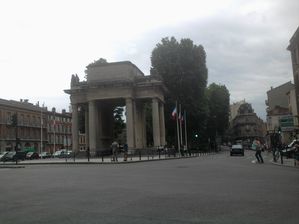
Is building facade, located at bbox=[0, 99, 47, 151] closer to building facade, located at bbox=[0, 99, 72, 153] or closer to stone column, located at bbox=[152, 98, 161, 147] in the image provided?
building facade, located at bbox=[0, 99, 72, 153]

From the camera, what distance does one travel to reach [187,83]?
6894 centimetres

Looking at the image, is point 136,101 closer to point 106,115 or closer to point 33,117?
point 106,115

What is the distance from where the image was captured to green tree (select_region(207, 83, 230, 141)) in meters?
87.5

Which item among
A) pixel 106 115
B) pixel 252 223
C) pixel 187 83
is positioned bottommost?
pixel 252 223

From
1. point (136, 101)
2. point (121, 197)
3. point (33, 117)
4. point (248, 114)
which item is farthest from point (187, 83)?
point (248, 114)

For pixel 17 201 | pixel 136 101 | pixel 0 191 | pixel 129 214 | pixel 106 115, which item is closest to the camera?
pixel 129 214

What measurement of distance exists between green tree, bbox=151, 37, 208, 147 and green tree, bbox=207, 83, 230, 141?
16467 millimetres

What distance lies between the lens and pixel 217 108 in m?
89.4

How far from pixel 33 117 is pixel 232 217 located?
102m

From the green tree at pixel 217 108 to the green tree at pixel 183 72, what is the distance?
16467 millimetres

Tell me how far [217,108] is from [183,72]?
22593 millimetres

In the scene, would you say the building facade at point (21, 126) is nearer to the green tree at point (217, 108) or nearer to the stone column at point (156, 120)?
the green tree at point (217, 108)

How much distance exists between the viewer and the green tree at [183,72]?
2717 inches

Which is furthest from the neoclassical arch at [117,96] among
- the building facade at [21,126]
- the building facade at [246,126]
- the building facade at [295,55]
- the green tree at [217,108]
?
the building facade at [246,126]
